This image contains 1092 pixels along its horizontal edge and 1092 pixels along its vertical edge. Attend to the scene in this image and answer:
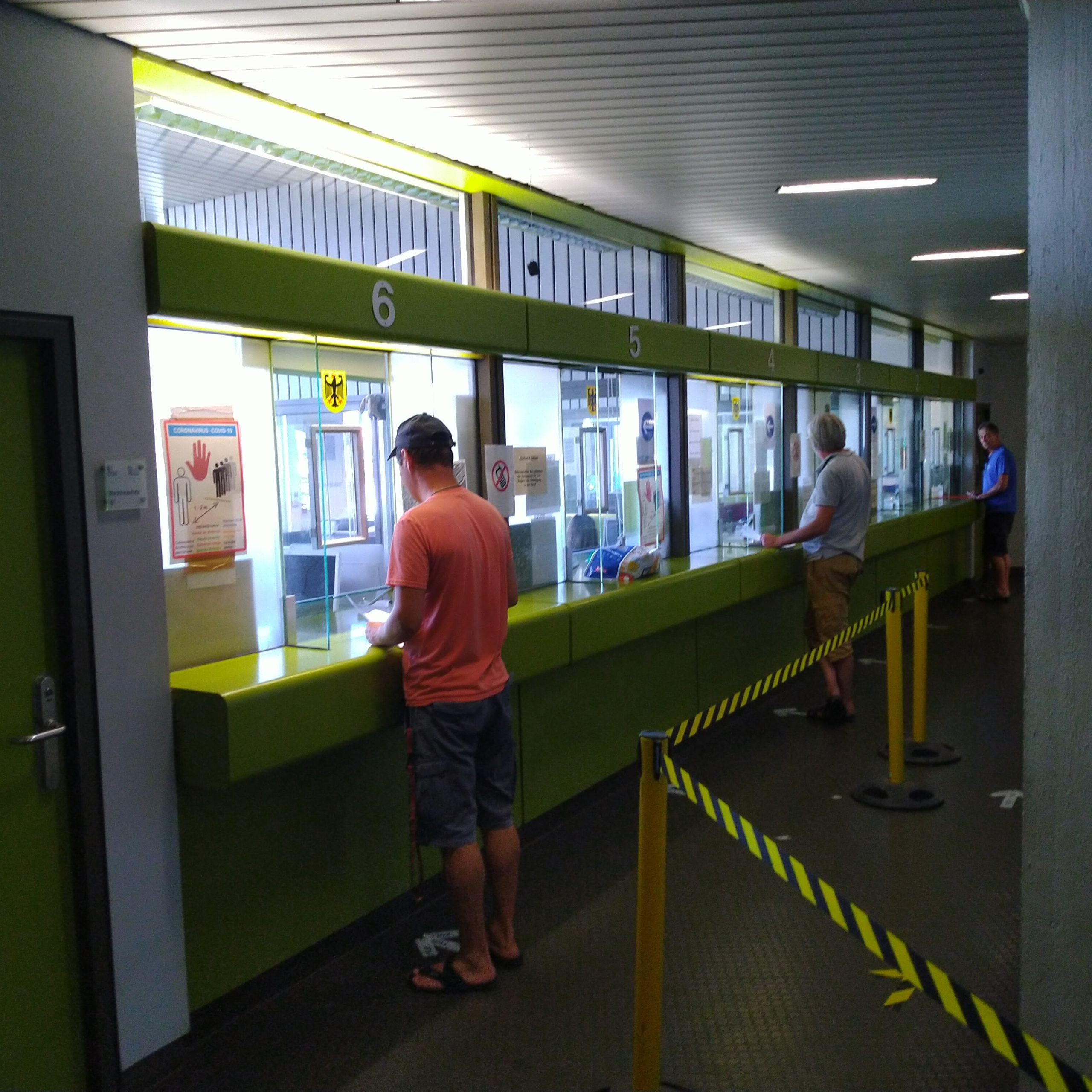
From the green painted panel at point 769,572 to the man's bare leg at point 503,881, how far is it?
2944 mm

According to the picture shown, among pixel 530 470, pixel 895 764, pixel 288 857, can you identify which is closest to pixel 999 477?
pixel 895 764

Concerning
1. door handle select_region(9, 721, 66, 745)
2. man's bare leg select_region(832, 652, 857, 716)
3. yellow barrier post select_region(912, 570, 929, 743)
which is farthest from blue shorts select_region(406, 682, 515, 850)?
man's bare leg select_region(832, 652, 857, 716)

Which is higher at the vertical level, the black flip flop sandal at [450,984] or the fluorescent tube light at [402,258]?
the fluorescent tube light at [402,258]

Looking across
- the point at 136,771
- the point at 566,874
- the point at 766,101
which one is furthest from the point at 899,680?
the point at 136,771

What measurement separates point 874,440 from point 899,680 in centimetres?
486

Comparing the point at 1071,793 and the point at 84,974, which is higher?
the point at 1071,793

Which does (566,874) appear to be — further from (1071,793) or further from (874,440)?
(874,440)

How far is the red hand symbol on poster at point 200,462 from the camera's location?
3.15 meters

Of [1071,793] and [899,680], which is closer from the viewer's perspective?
[1071,793]

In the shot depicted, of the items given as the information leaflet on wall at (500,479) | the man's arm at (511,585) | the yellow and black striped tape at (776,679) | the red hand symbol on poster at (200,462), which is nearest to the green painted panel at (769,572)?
the yellow and black striped tape at (776,679)

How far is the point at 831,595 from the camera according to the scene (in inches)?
245

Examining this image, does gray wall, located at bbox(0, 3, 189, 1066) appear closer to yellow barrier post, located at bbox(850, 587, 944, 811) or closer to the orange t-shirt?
the orange t-shirt

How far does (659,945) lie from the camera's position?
2.45 meters

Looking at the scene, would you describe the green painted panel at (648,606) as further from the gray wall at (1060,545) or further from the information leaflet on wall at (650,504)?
the gray wall at (1060,545)
